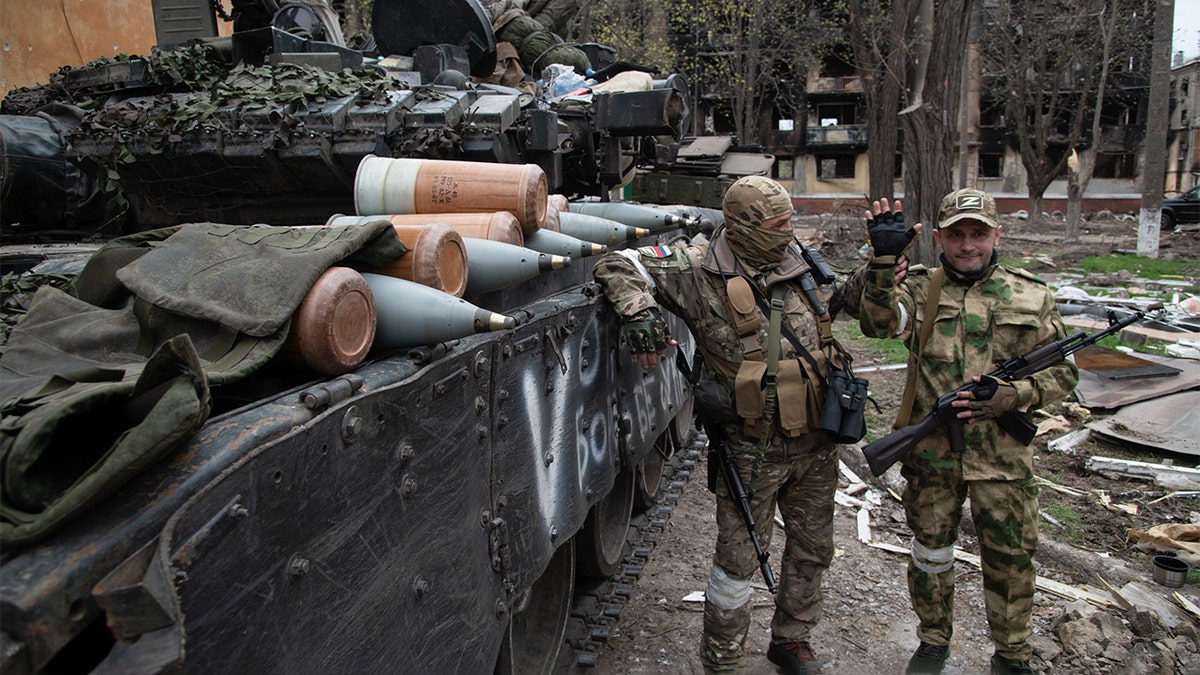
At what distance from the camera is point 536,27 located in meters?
7.36

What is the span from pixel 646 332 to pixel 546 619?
1.35 meters

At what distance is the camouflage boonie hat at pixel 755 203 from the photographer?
359 cm

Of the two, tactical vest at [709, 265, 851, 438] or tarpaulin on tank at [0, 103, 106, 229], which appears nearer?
tactical vest at [709, 265, 851, 438]


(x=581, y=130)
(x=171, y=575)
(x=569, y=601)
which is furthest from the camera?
(x=581, y=130)

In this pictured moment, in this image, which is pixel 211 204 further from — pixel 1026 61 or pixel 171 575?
pixel 1026 61

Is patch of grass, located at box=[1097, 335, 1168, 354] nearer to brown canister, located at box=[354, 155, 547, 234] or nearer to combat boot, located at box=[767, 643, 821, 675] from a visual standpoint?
combat boot, located at box=[767, 643, 821, 675]

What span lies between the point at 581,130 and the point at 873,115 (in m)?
13.0

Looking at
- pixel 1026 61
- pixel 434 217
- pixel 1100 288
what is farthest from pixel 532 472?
pixel 1026 61

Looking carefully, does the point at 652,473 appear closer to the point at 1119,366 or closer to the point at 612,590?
the point at 612,590

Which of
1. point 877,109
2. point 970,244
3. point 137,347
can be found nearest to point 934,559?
point 970,244

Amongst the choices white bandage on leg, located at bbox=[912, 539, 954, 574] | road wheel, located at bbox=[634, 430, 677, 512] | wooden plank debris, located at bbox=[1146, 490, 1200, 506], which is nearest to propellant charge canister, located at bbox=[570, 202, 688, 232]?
road wheel, located at bbox=[634, 430, 677, 512]

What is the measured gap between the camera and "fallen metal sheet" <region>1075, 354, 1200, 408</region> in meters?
7.61

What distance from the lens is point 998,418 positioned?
3.64 metres

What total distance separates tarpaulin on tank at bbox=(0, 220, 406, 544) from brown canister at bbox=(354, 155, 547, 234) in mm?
881
